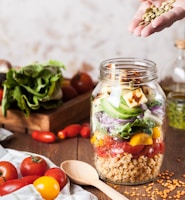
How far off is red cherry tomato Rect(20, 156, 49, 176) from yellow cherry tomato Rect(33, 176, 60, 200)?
0.33ft

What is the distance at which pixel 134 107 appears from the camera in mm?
1339

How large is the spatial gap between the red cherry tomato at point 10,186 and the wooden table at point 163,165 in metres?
0.18

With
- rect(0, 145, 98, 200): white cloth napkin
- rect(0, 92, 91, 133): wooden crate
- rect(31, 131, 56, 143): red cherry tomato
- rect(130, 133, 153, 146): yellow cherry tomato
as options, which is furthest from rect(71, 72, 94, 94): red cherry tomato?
rect(130, 133, 153, 146): yellow cherry tomato

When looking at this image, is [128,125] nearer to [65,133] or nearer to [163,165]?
[163,165]

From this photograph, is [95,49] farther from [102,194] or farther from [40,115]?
[102,194]

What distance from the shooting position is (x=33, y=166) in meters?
1.40

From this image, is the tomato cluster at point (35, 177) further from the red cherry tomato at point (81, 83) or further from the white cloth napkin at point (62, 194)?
the red cherry tomato at point (81, 83)

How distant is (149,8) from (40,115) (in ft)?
1.55

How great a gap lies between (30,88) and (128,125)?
473 millimetres

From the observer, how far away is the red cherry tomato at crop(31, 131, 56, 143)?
5.48 feet

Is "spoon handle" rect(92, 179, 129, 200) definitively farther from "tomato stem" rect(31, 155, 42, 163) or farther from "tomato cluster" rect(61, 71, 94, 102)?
"tomato cluster" rect(61, 71, 94, 102)

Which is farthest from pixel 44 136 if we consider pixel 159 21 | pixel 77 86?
pixel 159 21

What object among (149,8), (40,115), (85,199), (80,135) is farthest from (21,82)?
(85,199)

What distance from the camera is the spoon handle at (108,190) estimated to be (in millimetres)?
1251
